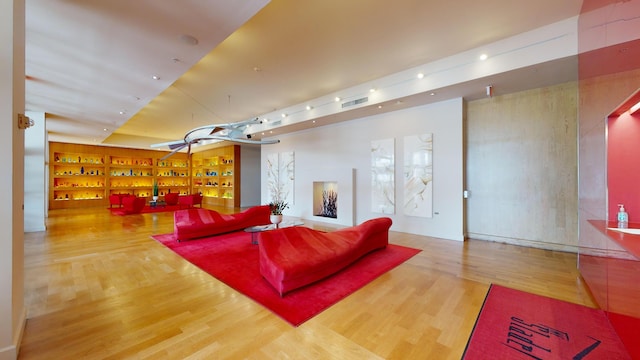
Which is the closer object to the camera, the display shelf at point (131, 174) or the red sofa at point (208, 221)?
the red sofa at point (208, 221)

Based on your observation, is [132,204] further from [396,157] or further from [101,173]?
[396,157]

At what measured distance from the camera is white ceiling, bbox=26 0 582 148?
2.76 m

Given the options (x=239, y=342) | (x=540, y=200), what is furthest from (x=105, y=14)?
(x=540, y=200)

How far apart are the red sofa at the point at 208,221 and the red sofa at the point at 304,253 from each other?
282cm

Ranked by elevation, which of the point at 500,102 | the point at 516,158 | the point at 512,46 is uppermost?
the point at 512,46

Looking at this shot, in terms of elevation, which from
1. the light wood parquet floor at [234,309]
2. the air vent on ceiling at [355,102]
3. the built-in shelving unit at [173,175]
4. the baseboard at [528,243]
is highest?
the air vent on ceiling at [355,102]

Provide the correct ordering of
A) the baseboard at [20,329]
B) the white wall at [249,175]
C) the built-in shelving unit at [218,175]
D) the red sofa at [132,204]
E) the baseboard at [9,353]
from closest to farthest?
1. the baseboard at [9,353]
2. the baseboard at [20,329]
3. the red sofa at [132,204]
4. the built-in shelving unit at [218,175]
5. the white wall at [249,175]

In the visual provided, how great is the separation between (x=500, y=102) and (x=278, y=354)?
6.18 m

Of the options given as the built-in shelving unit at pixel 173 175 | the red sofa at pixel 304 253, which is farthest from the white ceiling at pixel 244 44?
the built-in shelving unit at pixel 173 175

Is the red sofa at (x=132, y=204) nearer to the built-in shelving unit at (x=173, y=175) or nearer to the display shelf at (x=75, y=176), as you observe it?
the display shelf at (x=75, y=176)

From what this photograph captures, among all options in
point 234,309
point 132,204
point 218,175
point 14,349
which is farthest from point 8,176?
point 218,175

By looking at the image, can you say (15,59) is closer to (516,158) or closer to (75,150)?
(516,158)

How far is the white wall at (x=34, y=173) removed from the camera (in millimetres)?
6293

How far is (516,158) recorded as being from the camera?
5.12 meters
